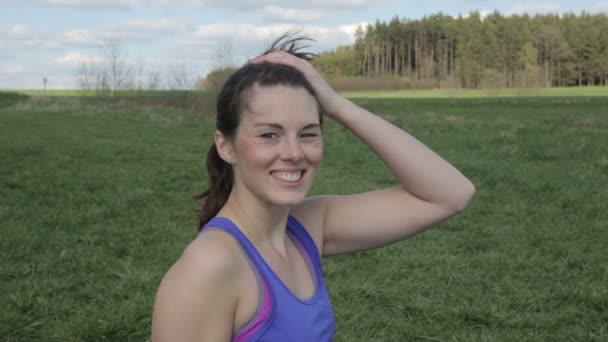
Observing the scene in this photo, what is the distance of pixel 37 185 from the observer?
9836 millimetres

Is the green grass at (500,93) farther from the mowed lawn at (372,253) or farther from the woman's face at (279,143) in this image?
the woman's face at (279,143)

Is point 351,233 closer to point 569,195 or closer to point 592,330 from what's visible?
point 592,330

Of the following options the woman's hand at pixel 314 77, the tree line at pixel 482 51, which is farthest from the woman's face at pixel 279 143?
the tree line at pixel 482 51

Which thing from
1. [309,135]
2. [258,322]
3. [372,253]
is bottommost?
[372,253]

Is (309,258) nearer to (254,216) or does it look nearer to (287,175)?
Answer: (254,216)

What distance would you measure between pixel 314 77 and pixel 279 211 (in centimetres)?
39

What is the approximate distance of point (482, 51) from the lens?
90.7m

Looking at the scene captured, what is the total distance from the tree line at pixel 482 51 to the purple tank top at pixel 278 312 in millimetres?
78876

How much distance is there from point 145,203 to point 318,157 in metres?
7.32

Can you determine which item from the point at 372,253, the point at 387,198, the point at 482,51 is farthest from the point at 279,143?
the point at 482,51

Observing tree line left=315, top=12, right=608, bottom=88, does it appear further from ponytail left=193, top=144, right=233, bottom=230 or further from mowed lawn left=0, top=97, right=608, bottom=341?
ponytail left=193, top=144, right=233, bottom=230

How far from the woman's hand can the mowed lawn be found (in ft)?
8.96

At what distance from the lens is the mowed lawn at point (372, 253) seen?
469cm

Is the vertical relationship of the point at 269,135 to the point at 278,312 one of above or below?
above
